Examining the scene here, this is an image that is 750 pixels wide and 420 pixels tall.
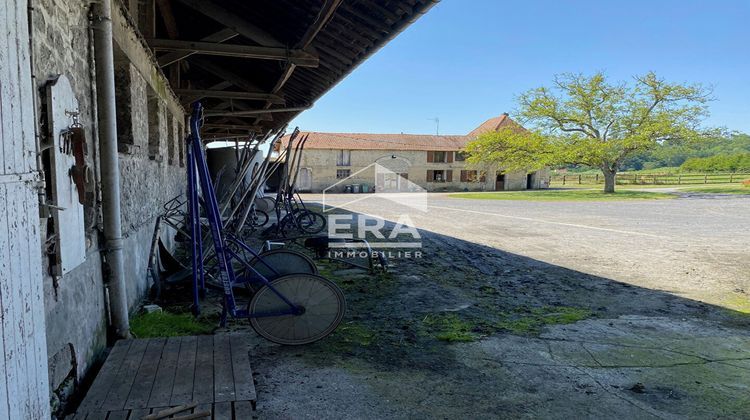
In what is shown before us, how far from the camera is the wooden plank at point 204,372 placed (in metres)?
2.31

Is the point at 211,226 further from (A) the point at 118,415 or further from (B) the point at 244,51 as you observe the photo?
(B) the point at 244,51

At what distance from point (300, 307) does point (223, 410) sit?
121 centimetres

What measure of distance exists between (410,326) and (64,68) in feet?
10.0

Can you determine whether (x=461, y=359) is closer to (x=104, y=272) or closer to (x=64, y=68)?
(x=104, y=272)

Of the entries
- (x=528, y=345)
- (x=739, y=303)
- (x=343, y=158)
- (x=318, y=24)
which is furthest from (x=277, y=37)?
(x=343, y=158)

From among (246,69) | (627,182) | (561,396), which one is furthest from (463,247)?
(627,182)

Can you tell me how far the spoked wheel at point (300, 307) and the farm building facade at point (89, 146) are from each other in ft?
3.06

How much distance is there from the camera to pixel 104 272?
3.09 m

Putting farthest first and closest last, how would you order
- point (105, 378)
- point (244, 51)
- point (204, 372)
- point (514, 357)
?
point (244, 51)
point (514, 357)
point (204, 372)
point (105, 378)

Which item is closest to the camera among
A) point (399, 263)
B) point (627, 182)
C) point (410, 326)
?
point (410, 326)

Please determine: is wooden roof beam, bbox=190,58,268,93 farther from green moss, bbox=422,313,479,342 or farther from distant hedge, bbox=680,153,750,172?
distant hedge, bbox=680,153,750,172

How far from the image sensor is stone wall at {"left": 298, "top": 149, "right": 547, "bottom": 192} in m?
37.5

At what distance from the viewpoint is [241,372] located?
2.58 metres

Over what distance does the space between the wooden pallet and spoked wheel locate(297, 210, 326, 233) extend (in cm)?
636
